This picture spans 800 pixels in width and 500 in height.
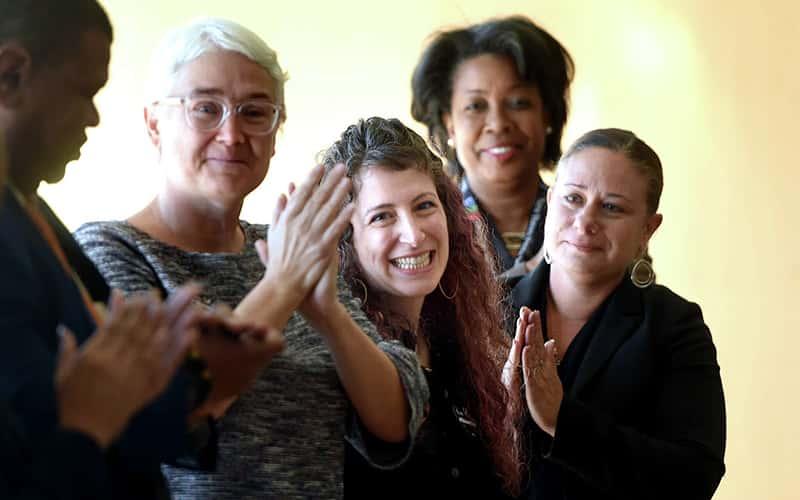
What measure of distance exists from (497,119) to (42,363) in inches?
83.4

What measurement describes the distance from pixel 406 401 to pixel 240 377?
1.48ft

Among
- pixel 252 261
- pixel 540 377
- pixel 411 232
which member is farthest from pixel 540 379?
pixel 252 261

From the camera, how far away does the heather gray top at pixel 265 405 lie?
1345 mm

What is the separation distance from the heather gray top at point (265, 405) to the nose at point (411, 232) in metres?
0.34

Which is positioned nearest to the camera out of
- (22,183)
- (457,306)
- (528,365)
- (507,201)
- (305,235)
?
(22,183)

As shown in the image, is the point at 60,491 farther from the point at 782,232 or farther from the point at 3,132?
the point at 782,232

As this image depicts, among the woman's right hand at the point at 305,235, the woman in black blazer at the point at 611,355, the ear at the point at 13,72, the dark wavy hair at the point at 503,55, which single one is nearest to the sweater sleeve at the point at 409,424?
the woman's right hand at the point at 305,235

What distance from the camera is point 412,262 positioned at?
1.81m

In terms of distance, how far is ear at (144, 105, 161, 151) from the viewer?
4.85ft

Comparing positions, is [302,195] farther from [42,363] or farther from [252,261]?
[42,363]

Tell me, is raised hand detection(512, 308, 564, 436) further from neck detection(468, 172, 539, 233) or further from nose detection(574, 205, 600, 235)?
neck detection(468, 172, 539, 233)

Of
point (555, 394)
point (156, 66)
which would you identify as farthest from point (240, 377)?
point (555, 394)

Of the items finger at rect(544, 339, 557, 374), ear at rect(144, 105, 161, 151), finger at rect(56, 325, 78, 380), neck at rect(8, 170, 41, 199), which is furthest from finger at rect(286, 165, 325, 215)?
finger at rect(544, 339, 557, 374)

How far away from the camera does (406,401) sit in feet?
4.74
